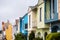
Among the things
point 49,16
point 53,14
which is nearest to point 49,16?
point 49,16

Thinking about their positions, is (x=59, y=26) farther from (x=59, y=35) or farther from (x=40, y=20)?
(x=40, y=20)

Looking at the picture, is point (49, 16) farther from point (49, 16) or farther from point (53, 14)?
point (53, 14)

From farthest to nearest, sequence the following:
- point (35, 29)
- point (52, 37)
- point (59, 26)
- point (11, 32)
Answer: point (11, 32) < point (35, 29) < point (59, 26) < point (52, 37)

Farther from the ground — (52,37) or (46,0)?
(46,0)

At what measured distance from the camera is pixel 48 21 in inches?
1156

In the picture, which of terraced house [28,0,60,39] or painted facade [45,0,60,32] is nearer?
painted facade [45,0,60,32]

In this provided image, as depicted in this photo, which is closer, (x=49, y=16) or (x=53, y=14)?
(x=53, y=14)

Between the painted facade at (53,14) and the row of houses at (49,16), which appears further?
the row of houses at (49,16)

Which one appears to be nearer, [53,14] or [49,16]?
[53,14]

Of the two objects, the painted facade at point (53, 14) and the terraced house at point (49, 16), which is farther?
the terraced house at point (49, 16)

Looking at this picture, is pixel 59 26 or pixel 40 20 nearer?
pixel 59 26

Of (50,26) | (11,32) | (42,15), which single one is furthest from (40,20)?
(11,32)

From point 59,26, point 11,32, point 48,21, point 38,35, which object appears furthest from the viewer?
point 11,32

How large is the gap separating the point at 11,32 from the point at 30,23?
38948 millimetres
